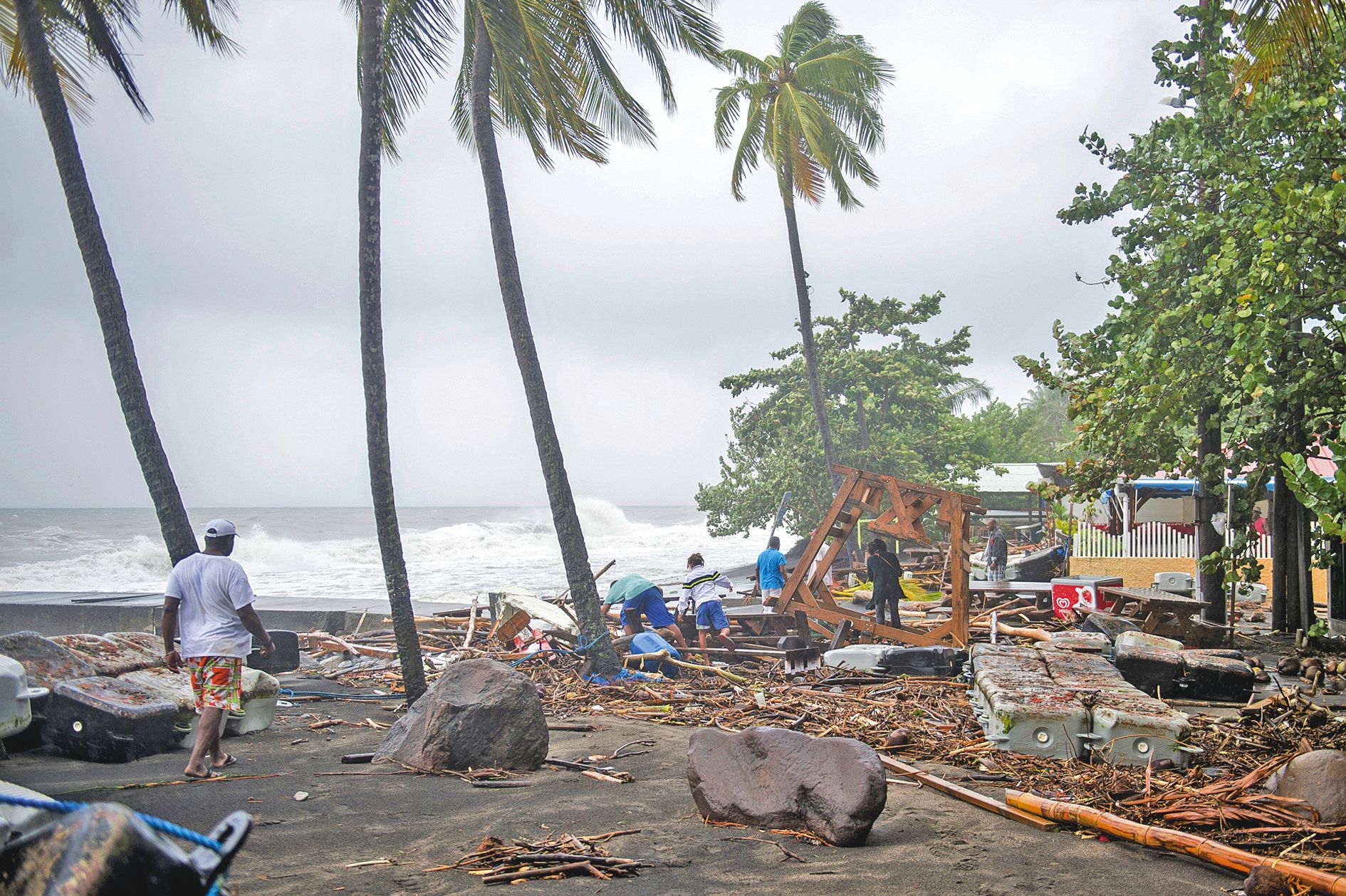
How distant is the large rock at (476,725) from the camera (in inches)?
280

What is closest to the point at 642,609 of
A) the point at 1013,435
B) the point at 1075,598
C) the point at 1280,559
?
the point at 1075,598

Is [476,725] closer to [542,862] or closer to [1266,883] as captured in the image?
[542,862]

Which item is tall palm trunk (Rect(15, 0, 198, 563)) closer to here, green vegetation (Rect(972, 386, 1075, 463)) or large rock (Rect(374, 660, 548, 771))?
large rock (Rect(374, 660, 548, 771))

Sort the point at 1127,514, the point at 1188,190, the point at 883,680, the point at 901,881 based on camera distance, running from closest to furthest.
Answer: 1. the point at 901,881
2. the point at 883,680
3. the point at 1188,190
4. the point at 1127,514

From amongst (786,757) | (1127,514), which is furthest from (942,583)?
(786,757)

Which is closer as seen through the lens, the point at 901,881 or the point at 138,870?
the point at 138,870

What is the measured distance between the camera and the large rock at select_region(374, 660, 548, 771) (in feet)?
23.4

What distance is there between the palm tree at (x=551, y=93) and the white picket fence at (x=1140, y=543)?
15.2 metres

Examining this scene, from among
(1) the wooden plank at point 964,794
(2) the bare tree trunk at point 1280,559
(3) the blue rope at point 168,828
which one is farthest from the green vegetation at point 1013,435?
(3) the blue rope at point 168,828

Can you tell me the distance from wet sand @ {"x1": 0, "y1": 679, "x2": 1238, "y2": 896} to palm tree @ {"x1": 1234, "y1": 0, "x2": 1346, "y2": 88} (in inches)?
269

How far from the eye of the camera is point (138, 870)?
195 centimetres

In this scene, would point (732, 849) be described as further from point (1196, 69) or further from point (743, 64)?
point (743, 64)

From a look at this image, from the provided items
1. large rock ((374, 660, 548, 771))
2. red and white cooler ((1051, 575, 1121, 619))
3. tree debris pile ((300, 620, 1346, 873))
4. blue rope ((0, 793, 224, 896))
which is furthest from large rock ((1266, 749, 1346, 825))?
red and white cooler ((1051, 575, 1121, 619))

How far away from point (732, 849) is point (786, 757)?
66 centimetres
